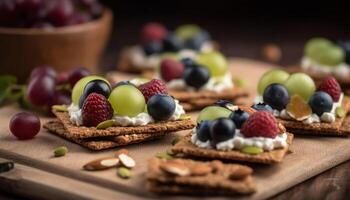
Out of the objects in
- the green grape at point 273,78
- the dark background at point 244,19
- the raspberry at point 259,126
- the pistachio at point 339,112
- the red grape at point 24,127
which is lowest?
the raspberry at point 259,126

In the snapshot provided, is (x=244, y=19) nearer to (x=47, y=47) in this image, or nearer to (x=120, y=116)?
(x=47, y=47)

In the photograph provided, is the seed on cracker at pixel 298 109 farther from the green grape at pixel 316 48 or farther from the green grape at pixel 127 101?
the green grape at pixel 316 48

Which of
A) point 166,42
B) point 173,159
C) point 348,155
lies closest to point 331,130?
point 348,155

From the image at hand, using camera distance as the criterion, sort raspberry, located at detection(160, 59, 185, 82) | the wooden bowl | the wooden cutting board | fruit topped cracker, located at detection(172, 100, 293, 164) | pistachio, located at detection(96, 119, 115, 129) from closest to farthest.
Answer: the wooden cutting board
fruit topped cracker, located at detection(172, 100, 293, 164)
pistachio, located at detection(96, 119, 115, 129)
raspberry, located at detection(160, 59, 185, 82)
the wooden bowl

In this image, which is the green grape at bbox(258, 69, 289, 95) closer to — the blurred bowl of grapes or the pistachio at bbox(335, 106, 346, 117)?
the pistachio at bbox(335, 106, 346, 117)

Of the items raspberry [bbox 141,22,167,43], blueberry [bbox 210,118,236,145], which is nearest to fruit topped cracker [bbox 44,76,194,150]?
blueberry [bbox 210,118,236,145]

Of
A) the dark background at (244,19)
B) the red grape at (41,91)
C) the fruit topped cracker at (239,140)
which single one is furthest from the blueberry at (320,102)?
the dark background at (244,19)

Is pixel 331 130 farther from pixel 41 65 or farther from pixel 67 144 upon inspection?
pixel 41 65
